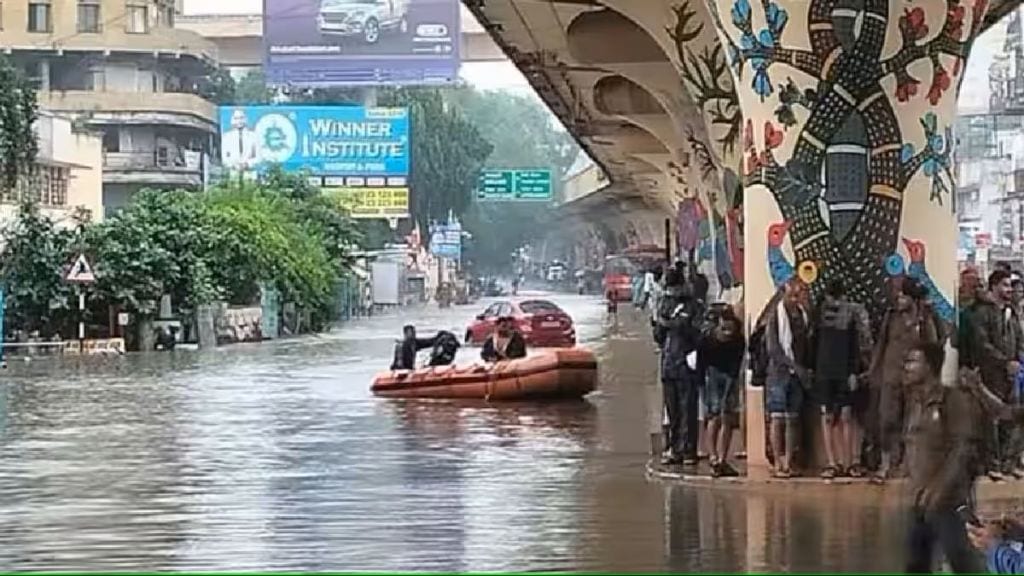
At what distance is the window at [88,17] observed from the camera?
255ft

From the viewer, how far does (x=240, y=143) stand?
208 feet

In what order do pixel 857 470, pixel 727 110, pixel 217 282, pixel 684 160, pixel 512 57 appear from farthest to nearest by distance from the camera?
pixel 217 282 → pixel 684 160 → pixel 512 57 → pixel 727 110 → pixel 857 470

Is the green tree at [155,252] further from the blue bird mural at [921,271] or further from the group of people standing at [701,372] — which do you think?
the blue bird mural at [921,271]

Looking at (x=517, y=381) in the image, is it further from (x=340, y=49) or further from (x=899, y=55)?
(x=340, y=49)

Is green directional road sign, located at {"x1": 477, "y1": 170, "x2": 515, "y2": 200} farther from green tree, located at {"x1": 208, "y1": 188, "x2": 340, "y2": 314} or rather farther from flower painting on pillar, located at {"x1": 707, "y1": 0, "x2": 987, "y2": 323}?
flower painting on pillar, located at {"x1": 707, "y1": 0, "x2": 987, "y2": 323}

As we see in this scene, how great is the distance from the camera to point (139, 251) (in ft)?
160

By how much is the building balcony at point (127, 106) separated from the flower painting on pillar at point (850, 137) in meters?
65.7

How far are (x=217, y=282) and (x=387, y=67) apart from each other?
26.3 feet

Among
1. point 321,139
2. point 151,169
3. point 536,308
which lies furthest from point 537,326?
point 151,169

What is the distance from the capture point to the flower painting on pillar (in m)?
14.9

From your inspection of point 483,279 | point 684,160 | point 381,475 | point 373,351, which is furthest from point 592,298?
point 381,475

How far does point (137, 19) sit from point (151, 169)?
6927mm

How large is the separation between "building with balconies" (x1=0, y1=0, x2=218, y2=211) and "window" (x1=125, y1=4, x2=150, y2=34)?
4 centimetres

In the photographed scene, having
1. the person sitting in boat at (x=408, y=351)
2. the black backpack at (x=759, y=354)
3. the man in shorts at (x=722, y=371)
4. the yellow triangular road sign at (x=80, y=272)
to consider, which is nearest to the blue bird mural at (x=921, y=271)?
the black backpack at (x=759, y=354)
